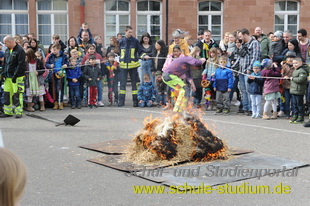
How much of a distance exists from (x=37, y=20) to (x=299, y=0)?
43.1 feet

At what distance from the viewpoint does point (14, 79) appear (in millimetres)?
13188

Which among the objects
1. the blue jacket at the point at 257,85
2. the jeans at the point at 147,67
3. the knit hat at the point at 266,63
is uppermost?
the knit hat at the point at 266,63

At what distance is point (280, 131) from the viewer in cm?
1073

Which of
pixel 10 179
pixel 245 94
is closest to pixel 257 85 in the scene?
pixel 245 94

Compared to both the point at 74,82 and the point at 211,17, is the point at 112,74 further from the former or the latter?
the point at 211,17

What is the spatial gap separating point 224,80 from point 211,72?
24.5 inches

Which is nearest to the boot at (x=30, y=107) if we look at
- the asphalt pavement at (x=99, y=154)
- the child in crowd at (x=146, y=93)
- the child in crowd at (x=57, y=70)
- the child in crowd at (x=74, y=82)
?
the asphalt pavement at (x=99, y=154)

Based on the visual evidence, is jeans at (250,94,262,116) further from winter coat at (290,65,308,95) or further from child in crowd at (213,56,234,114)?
winter coat at (290,65,308,95)

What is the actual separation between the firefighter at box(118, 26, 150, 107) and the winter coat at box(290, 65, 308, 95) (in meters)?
4.97

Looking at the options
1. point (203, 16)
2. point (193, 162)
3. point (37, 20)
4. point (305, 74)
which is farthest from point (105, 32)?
point (193, 162)

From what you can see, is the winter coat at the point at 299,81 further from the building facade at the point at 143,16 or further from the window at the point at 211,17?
the window at the point at 211,17

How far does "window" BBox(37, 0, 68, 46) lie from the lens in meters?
26.4

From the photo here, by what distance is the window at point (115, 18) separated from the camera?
26.5m

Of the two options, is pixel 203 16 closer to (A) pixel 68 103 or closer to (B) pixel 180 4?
(B) pixel 180 4
